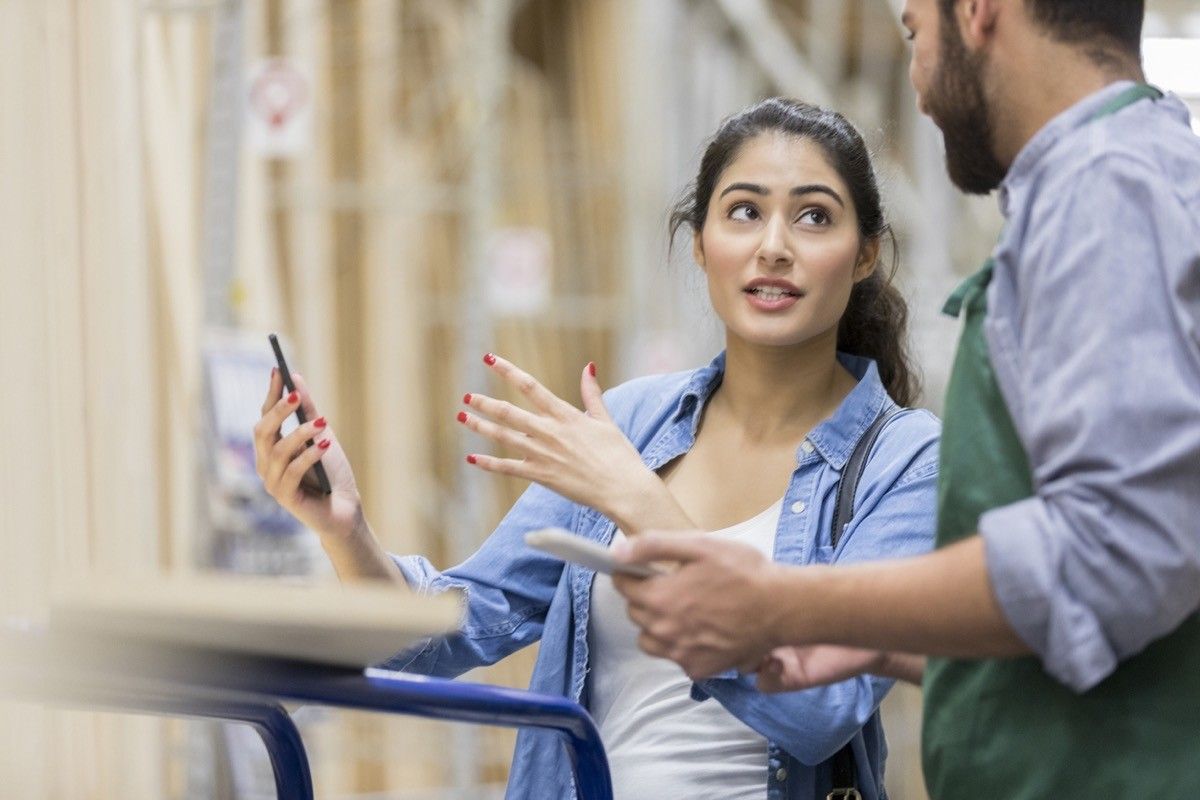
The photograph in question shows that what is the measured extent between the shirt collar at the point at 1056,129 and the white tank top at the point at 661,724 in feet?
2.25

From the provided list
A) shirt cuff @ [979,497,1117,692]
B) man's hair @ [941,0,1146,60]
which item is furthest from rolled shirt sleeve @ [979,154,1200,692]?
man's hair @ [941,0,1146,60]

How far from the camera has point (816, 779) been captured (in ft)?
7.04

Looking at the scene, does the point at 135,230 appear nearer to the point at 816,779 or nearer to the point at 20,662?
the point at 816,779

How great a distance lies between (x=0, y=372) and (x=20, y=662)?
2102 millimetres

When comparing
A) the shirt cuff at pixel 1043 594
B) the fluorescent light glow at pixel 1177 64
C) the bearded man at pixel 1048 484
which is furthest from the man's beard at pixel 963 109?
the fluorescent light glow at pixel 1177 64

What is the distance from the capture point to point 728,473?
7.72 feet

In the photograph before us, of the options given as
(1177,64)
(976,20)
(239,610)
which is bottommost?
(239,610)

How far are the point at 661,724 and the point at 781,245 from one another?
65cm

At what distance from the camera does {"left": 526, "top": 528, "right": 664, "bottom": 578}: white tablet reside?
1.49m

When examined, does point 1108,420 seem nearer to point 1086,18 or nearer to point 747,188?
point 1086,18

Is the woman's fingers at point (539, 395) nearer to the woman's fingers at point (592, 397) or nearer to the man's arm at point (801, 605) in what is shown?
the woman's fingers at point (592, 397)

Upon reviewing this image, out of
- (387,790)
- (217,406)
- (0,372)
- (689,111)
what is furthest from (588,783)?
(689,111)

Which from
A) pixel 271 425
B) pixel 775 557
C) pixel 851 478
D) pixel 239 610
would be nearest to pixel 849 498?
pixel 851 478

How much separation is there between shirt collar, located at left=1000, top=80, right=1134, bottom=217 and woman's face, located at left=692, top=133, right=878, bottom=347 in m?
0.68
